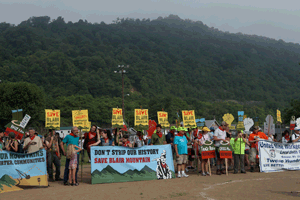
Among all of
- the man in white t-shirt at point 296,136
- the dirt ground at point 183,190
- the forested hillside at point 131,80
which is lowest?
the dirt ground at point 183,190

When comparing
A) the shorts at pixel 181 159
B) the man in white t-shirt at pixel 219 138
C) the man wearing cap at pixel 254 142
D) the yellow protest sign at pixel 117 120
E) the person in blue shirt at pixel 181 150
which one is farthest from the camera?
the yellow protest sign at pixel 117 120

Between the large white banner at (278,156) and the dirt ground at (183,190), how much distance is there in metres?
1.71

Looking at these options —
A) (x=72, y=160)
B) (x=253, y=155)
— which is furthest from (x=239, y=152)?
(x=72, y=160)

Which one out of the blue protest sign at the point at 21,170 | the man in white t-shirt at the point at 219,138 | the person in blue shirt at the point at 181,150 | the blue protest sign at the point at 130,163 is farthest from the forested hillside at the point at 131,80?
the blue protest sign at the point at 21,170

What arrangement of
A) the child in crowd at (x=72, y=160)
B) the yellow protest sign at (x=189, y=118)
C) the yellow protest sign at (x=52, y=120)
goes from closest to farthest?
1. the child in crowd at (x=72, y=160)
2. the yellow protest sign at (x=52, y=120)
3. the yellow protest sign at (x=189, y=118)

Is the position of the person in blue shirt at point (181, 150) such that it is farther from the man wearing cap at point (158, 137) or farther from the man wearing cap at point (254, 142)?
the man wearing cap at point (254, 142)

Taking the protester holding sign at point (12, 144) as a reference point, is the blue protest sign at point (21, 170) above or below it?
below

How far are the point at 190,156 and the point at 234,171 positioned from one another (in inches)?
82.1

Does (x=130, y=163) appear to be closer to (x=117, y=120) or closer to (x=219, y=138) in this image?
(x=219, y=138)

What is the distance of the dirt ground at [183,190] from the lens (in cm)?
905

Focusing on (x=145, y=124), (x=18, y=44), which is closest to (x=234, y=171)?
(x=145, y=124)

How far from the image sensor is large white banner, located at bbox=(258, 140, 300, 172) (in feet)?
46.5

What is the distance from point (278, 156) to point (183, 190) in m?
6.42

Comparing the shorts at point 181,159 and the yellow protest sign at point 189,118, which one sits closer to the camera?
the shorts at point 181,159
